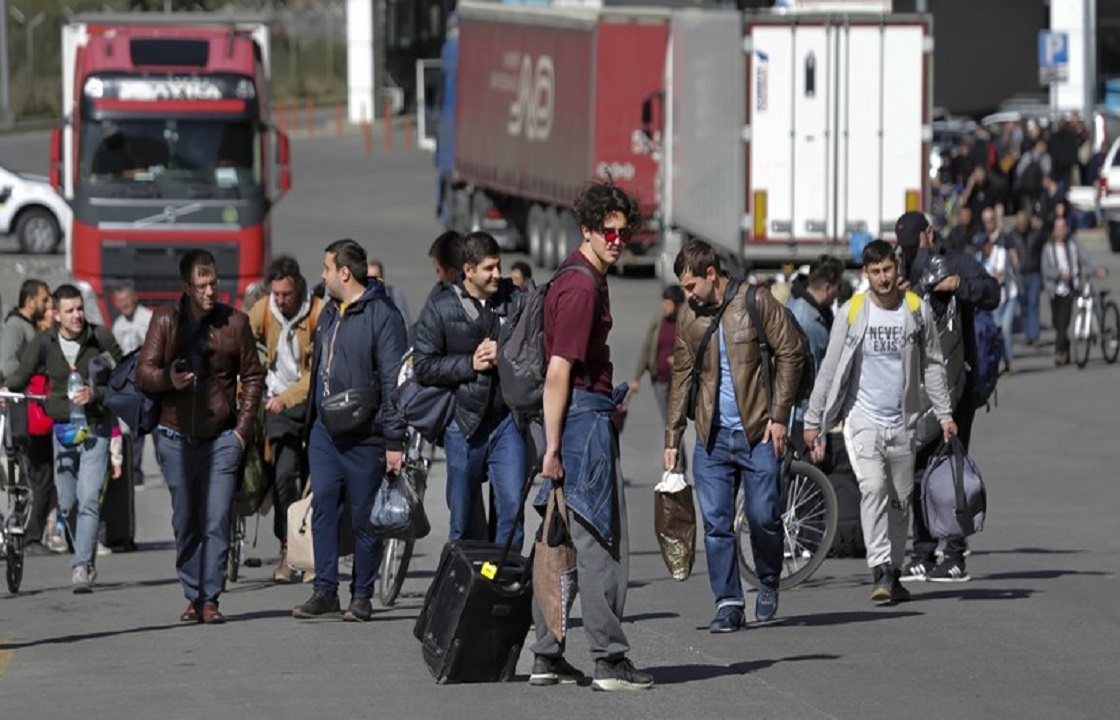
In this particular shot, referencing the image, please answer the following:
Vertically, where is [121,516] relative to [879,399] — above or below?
below

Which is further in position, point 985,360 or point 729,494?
point 985,360

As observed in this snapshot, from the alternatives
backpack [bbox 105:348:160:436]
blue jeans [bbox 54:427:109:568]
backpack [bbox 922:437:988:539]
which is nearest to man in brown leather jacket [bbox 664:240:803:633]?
backpack [bbox 922:437:988:539]

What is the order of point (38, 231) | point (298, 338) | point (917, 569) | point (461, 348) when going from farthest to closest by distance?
point (38, 231), point (298, 338), point (917, 569), point (461, 348)

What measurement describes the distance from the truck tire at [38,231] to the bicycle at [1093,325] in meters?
18.9

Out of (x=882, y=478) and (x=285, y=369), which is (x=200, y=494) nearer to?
(x=285, y=369)

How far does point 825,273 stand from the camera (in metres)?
15.4

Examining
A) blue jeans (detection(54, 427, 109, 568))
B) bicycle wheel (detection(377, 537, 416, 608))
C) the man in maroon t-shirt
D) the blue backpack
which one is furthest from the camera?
blue jeans (detection(54, 427, 109, 568))

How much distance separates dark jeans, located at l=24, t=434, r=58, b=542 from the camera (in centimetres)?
1584

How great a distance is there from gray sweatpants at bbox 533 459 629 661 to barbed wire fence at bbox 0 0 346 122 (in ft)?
195

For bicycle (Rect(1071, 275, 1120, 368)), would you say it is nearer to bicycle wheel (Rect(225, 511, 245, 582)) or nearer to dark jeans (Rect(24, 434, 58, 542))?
dark jeans (Rect(24, 434, 58, 542))

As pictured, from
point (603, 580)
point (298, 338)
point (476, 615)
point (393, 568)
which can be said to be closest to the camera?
point (603, 580)

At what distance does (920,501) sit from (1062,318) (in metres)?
14.0

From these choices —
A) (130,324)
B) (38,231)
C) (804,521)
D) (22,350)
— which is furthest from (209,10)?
(804,521)

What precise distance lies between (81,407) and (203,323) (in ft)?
8.35
